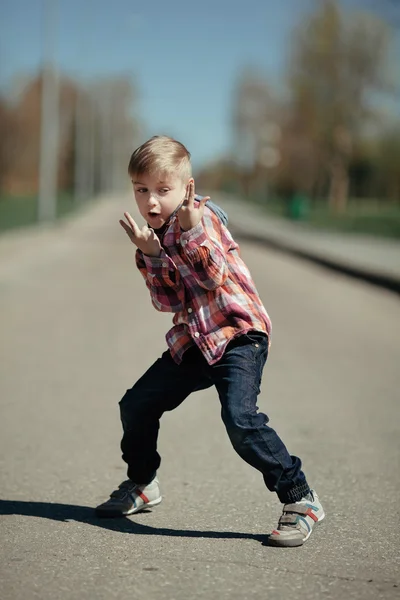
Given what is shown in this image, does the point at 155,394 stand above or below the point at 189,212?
below

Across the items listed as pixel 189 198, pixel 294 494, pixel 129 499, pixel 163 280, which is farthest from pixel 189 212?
pixel 129 499

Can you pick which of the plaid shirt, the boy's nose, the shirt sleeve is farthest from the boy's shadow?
the boy's nose

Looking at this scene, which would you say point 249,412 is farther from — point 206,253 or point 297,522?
point 206,253

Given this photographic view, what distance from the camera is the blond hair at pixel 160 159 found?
3.72 m

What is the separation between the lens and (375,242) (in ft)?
97.3

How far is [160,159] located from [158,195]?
0.41 feet

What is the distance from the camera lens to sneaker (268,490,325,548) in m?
3.91

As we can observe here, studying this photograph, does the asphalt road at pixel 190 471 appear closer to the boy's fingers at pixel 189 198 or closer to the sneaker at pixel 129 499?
the sneaker at pixel 129 499

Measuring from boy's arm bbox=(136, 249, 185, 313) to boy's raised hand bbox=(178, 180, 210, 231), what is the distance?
158 millimetres

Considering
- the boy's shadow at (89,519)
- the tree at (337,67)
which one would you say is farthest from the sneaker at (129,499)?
the tree at (337,67)

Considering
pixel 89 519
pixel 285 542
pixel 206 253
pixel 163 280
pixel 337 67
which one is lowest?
pixel 337 67

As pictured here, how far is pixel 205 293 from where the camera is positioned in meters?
3.91

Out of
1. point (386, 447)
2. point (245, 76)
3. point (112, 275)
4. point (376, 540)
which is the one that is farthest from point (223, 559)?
point (245, 76)

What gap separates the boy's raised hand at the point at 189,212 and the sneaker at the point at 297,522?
1.08 m
